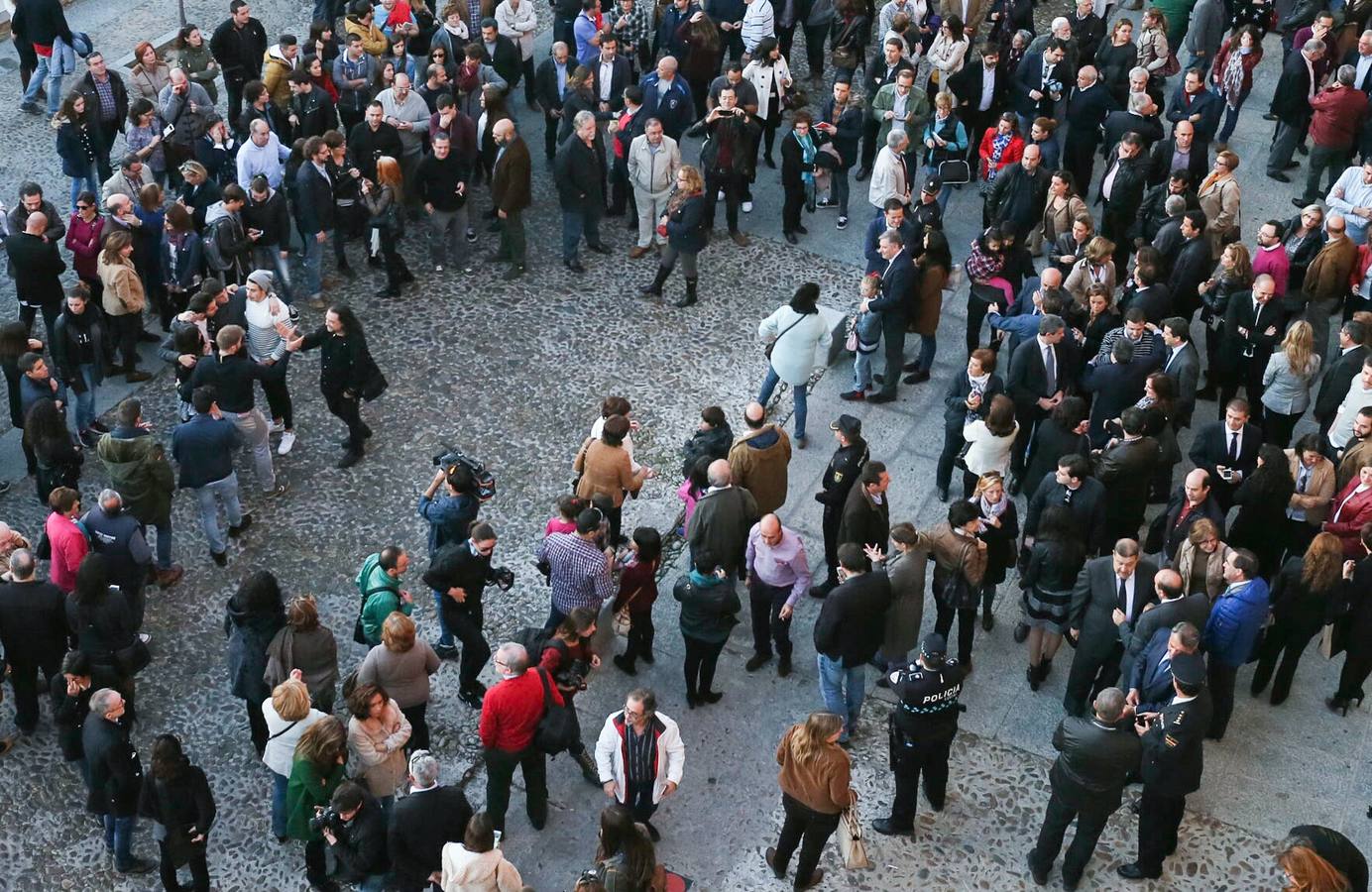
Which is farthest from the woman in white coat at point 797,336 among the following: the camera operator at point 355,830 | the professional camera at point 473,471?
the camera operator at point 355,830

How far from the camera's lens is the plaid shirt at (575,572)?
10.1 metres

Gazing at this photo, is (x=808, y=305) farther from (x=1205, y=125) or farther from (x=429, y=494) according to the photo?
(x=1205, y=125)

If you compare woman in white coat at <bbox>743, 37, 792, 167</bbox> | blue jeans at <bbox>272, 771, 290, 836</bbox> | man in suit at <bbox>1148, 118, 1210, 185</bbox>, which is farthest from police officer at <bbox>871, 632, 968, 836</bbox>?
woman in white coat at <bbox>743, 37, 792, 167</bbox>

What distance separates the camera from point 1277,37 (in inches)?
780

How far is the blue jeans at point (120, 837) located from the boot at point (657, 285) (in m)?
7.16

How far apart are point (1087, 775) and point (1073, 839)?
962mm

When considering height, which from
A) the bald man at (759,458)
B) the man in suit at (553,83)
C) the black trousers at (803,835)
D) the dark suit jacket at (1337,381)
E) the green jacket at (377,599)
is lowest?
the black trousers at (803,835)

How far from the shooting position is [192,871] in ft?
30.1

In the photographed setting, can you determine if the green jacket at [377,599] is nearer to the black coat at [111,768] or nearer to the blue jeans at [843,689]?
the black coat at [111,768]

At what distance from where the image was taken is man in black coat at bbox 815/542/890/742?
380 inches

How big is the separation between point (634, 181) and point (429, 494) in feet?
17.7

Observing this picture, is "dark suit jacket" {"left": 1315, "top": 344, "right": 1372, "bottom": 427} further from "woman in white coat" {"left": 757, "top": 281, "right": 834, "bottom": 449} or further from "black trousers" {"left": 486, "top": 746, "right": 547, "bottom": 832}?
"black trousers" {"left": 486, "top": 746, "right": 547, "bottom": 832}

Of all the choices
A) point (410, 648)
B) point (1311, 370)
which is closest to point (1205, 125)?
point (1311, 370)

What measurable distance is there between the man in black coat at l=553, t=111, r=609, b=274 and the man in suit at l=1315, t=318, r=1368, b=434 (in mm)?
6765
